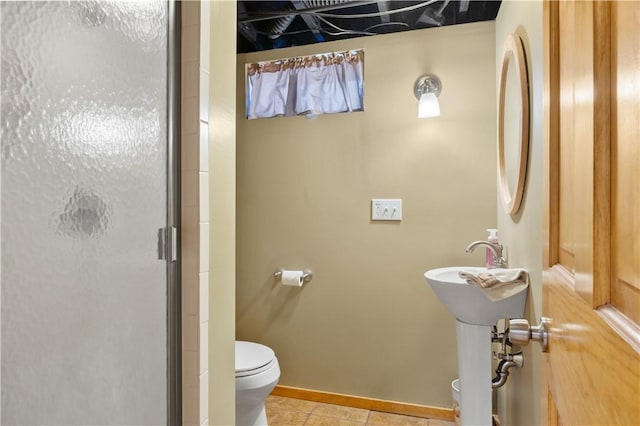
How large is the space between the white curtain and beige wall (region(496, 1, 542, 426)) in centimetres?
91

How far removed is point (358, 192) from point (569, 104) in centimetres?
168

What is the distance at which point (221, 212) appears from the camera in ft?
3.49

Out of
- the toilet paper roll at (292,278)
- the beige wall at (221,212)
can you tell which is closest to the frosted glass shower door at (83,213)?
the beige wall at (221,212)

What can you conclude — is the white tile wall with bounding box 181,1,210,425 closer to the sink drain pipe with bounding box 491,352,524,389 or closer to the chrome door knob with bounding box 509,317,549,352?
the chrome door knob with bounding box 509,317,549,352

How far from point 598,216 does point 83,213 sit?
0.78 m

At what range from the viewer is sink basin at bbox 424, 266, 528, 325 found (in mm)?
1375

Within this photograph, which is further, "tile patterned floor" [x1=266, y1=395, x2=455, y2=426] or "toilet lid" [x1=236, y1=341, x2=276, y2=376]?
"tile patterned floor" [x1=266, y1=395, x2=455, y2=426]

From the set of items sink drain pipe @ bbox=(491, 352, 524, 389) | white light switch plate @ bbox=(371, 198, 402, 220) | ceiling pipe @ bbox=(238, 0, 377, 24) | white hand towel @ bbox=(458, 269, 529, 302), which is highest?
ceiling pipe @ bbox=(238, 0, 377, 24)

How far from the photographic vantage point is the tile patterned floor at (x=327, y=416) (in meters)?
2.01

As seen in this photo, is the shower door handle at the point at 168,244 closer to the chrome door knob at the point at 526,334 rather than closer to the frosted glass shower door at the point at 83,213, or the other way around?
the frosted glass shower door at the point at 83,213

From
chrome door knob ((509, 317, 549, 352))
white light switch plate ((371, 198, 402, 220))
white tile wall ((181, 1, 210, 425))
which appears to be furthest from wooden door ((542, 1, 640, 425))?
white light switch plate ((371, 198, 402, 220))

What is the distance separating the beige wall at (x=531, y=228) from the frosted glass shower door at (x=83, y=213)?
113 centimetres

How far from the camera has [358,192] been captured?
86.4 inches

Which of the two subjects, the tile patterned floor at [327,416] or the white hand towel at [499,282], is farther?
the tile patterned floor at [327,416]
